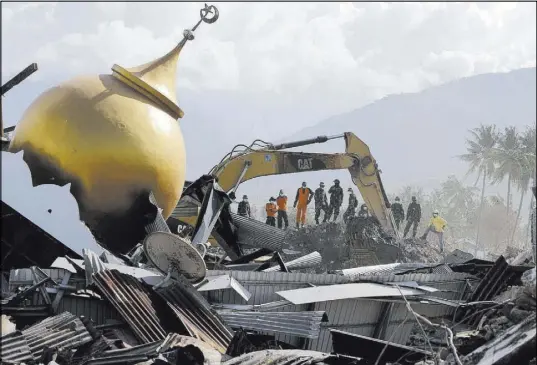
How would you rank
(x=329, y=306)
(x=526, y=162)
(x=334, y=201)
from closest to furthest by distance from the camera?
(x=329, y=306) < (x=334, y=201) < (x=526, y=162)

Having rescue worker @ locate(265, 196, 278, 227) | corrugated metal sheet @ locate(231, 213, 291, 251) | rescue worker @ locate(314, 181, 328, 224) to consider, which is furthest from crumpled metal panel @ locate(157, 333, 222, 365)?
rescue worker @ locate(314, 181, 328, 224)

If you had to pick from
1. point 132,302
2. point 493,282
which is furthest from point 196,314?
point 493,282

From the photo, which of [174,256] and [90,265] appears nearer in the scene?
[90,265]

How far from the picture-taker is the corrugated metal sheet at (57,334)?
272 inches

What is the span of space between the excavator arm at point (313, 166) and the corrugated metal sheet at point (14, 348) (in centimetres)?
858

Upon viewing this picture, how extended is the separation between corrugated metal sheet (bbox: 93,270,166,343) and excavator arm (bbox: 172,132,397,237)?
282 inches

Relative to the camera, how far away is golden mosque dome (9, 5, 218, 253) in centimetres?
830

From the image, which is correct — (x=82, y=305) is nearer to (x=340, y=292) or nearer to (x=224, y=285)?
(x=224, y=285)

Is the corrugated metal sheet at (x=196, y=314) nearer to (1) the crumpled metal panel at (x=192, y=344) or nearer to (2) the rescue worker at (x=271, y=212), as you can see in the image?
(1) the crumpled metal panel at (x=192, y=344)

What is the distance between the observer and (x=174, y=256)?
8.30m

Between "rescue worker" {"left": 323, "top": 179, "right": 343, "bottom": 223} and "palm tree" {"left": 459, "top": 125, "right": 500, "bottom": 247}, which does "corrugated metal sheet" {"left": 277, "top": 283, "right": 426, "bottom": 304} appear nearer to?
"rescue worker" {"left": 323, "top": 179, "right": 343, "bottom": 223}

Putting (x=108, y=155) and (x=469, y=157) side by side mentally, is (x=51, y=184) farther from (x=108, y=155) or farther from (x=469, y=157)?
(x=469, y=157)

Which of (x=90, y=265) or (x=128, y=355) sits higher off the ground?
(x=90, y=265)

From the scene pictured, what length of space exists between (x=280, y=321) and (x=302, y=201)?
13227mm
